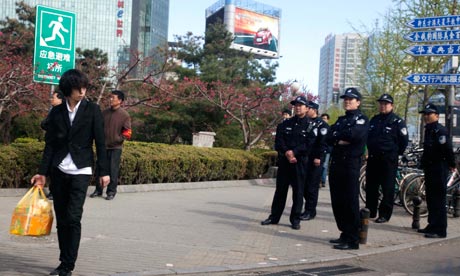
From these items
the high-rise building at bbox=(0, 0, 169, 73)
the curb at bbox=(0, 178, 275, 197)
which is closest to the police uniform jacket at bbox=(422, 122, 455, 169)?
the curb at bbox=(0, 178, 275, 197)

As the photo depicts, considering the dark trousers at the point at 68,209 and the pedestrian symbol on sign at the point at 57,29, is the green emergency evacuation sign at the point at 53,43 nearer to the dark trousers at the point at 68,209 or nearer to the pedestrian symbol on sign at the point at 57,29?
the pedestrian symbol on sign at the point at 57,29

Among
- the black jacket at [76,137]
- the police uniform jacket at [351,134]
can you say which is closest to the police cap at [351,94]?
the police uniform jacket at [351,134]

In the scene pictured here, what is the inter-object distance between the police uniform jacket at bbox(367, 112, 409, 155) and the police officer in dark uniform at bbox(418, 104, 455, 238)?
0.60m

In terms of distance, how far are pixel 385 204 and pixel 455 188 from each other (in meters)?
1.69

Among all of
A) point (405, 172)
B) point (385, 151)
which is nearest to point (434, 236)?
point (385, 151)

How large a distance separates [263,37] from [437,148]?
80.3 meters

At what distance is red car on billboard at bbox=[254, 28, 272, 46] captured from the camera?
86188mm

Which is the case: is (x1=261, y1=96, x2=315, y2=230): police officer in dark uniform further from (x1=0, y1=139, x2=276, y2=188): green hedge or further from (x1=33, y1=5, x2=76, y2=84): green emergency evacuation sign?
(x1=0, y1=139, x2=276, y2=188): green hedge

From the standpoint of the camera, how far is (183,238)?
282 inches

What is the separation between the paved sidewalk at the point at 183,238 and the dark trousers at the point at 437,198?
332 millimetres

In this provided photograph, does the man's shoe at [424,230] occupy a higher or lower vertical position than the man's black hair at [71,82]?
lower

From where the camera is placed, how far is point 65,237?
5.07 m

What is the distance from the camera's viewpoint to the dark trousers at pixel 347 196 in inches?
282

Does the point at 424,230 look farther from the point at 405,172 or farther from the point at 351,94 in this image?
the point at 351,94
